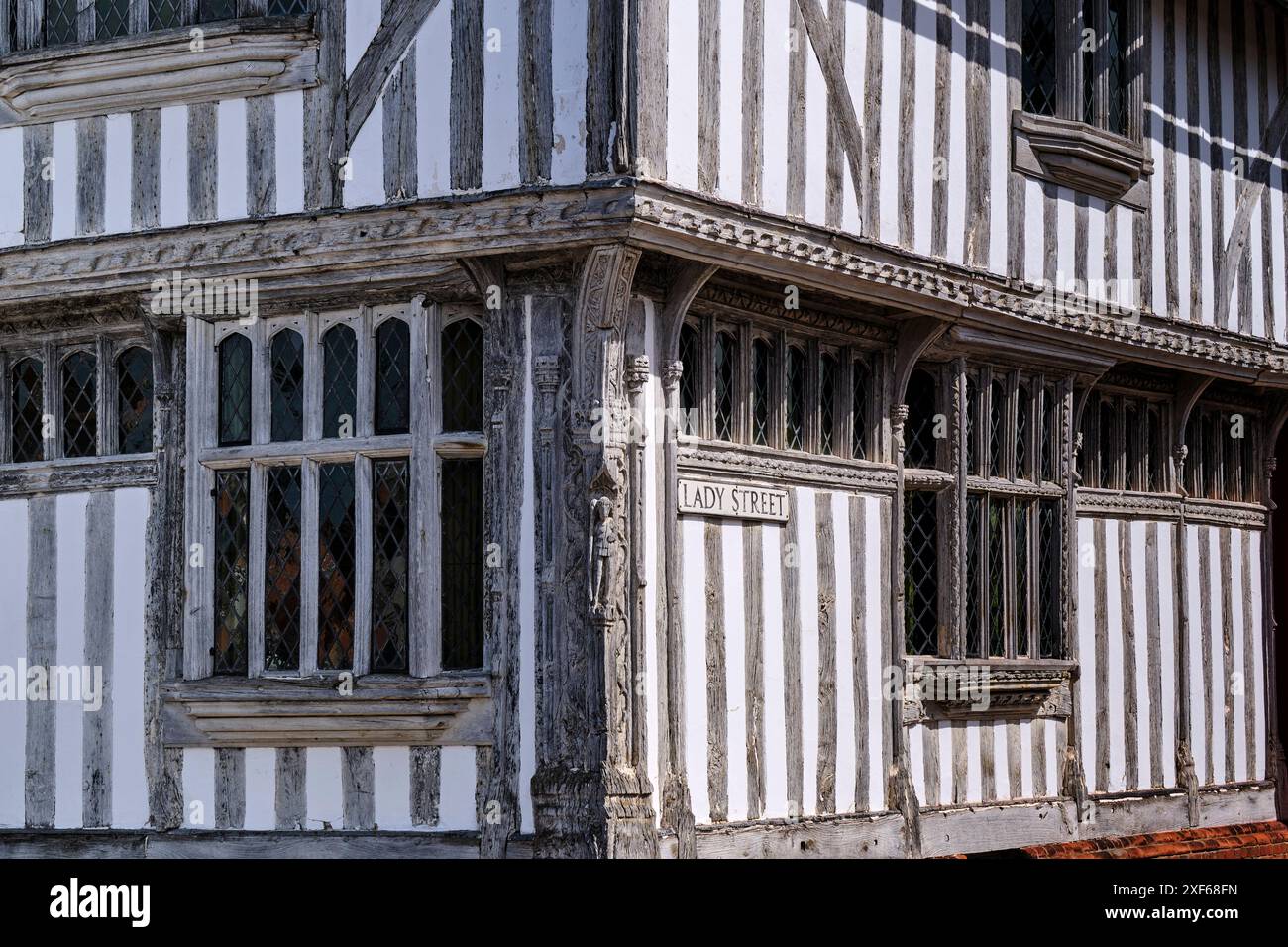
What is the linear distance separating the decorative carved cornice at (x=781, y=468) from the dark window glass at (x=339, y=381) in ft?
5.34

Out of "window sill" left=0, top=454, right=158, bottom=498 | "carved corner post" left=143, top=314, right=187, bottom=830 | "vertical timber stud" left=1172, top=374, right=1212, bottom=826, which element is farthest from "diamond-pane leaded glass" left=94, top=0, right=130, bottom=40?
"vertical timber stud" left=1172, top=374, right=1212, bottom=826

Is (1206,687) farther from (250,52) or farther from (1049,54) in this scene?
(250,52)

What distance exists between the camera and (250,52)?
1062cm

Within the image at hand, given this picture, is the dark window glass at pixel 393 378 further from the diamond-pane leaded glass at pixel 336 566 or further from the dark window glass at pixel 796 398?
the dark window glass at pixel 796 398

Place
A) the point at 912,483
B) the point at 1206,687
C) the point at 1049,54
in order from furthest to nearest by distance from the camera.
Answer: the point at 1206,687, the point at 1049,54, the point at 912,483

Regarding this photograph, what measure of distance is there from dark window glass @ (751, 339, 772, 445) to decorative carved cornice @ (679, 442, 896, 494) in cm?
12

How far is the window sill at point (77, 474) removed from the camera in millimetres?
11125

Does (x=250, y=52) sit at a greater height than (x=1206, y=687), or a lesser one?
greater

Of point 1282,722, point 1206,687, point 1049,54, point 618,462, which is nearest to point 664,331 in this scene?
point 618,462

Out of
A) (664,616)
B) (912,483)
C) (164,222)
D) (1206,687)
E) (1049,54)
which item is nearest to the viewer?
(664,616)

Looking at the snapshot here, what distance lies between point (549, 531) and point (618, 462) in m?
0.45

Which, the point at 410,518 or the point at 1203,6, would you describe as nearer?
the point at 410,518

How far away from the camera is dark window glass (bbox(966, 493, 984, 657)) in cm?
1277
